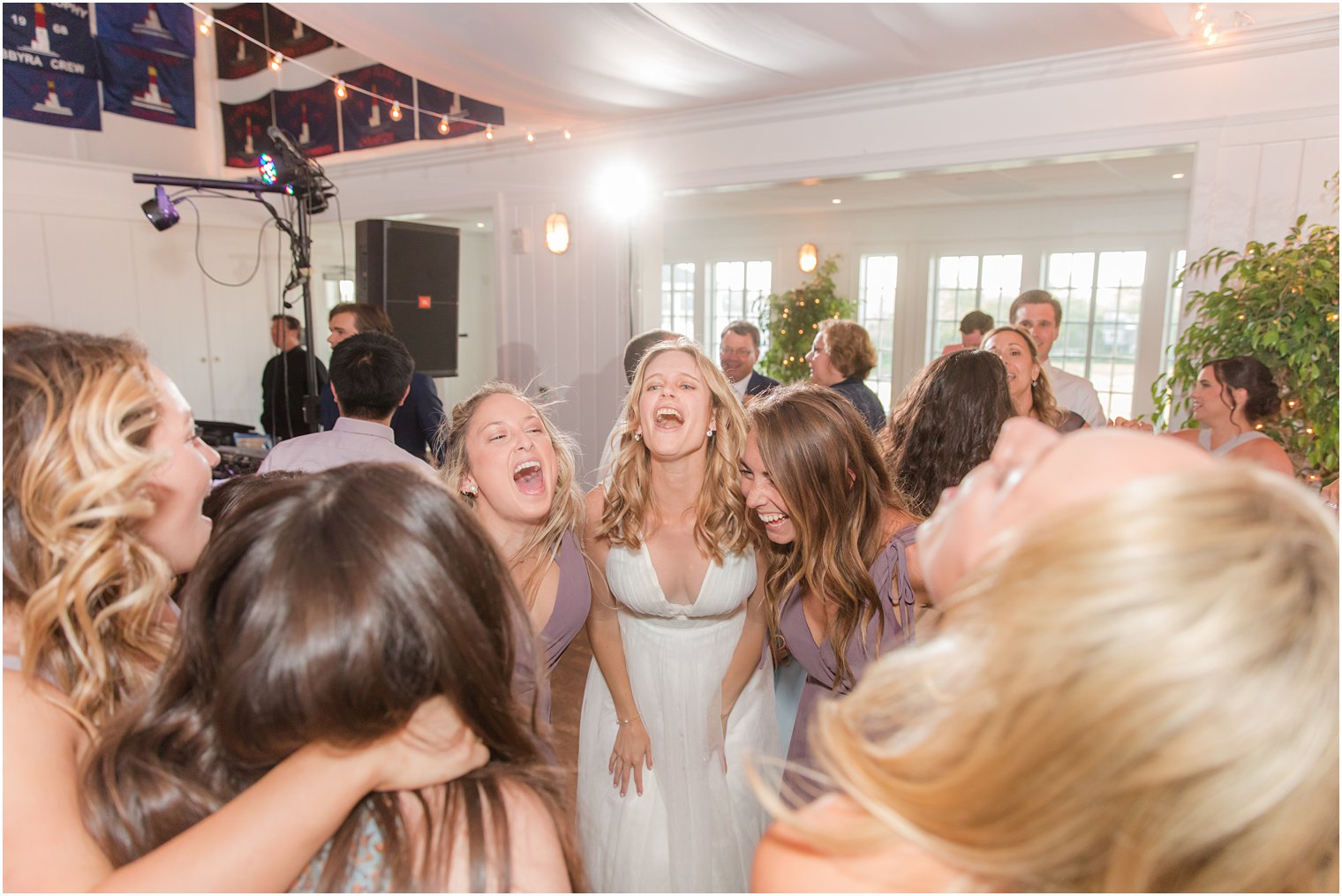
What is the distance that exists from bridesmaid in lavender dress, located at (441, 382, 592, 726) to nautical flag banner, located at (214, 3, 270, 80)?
7.56 meters

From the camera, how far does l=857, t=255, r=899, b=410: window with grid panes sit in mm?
9352

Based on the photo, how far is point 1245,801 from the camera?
505 mm

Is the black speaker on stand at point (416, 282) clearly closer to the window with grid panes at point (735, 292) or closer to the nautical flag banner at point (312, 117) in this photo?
the nautical flag banner at point (312, 117)

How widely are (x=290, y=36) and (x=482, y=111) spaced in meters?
2.65

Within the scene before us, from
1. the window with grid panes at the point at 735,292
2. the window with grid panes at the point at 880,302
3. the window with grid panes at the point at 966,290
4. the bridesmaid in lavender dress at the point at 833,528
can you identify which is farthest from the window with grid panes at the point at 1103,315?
the bridesmaid in lavender dress at the point at 833,528

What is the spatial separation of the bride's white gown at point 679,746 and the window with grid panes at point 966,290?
7389 millimetres

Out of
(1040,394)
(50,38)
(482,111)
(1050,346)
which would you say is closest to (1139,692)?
(1040,394)

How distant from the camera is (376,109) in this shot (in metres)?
7.01

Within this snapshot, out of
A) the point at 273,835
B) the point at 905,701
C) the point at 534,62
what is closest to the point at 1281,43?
the point at 534,62

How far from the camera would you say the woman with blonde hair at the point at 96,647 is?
716mm

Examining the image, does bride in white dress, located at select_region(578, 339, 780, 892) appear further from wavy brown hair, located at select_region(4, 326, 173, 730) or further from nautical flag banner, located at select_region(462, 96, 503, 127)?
nautical flag banner, located at select_region(462, 96, 503, 127)

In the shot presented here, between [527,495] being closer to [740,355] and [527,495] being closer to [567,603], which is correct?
[567,603]

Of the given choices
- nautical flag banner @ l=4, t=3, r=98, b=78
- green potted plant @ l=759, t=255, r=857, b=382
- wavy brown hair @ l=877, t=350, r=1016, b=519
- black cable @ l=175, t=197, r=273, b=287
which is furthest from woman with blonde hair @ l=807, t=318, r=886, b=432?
nautical flag banner @ l=4, t=3, r=98, b=78

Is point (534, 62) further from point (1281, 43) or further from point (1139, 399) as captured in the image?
point (1139, 399)
